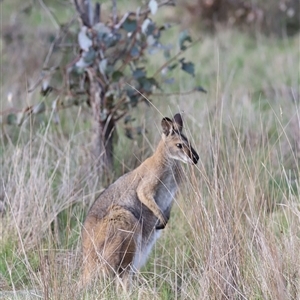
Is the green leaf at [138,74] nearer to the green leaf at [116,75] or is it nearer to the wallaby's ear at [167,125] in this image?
the green leaf at [116,75]

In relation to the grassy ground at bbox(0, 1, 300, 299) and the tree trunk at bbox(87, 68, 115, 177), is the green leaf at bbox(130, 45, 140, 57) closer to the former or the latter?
the tree trunk at bbox(87, 68, 115, 177)

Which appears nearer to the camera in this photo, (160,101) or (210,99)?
(160,101)

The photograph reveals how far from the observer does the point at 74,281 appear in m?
3.62

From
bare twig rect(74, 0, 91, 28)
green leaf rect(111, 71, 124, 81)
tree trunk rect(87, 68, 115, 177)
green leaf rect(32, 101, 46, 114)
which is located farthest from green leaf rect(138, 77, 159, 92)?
green leaf rect(32, 101, 46, 114)

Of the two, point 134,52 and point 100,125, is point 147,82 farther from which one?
point 100,125

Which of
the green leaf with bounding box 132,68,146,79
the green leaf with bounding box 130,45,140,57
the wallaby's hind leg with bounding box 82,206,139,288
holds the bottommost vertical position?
the wallaby's hind leg with bounding box 82,206,139,288

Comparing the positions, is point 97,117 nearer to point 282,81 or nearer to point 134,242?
point 134,242

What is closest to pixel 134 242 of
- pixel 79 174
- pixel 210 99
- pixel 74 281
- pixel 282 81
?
pixel 74 281

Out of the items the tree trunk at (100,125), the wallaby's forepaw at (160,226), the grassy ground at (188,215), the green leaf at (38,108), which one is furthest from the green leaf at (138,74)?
the wallaby's forepaw at (160,226)

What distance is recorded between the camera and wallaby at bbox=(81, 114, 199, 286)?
12.9 ft

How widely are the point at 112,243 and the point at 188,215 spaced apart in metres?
0.41

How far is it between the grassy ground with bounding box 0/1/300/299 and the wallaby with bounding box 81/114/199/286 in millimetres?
91

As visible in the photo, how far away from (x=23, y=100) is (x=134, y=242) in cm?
350

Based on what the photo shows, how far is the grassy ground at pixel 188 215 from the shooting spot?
11.3 ft
